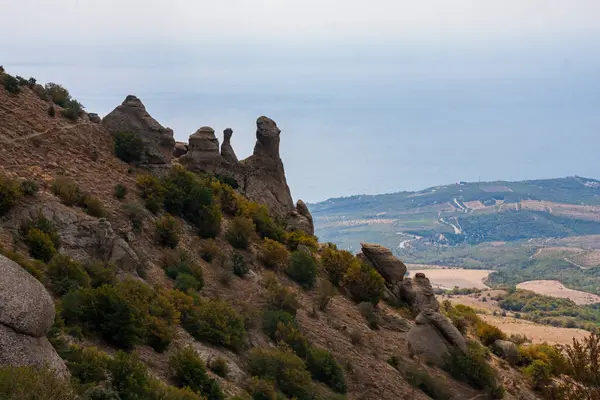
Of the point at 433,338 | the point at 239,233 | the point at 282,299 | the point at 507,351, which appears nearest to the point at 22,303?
the point at 282,299

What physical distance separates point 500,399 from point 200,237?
13.0 metres

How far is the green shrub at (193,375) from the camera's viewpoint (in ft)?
51.0

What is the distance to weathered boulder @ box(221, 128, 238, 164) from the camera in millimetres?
32531

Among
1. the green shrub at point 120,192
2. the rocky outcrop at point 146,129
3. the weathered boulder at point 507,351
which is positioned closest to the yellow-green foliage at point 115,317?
the green shrub at point 120,192

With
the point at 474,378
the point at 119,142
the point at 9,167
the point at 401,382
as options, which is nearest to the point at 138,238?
the point at 9,167

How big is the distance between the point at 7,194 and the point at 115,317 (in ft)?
20.5

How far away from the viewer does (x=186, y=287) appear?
21.1 meters

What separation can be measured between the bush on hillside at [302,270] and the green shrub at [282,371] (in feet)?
25.4

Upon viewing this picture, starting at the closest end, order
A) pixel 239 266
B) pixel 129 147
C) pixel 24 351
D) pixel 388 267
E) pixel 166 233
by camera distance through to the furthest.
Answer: pixel 24 351, pixel 166 233, pixel 239 266, pixel 129 147, pixel 388 267

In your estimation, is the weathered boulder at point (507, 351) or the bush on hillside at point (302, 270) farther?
the weathered boulder at point (507, 351)

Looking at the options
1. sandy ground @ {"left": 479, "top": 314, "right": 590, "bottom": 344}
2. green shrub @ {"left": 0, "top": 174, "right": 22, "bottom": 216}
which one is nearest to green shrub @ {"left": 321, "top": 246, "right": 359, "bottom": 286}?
green shrub @ {"left": 0, "top": 174, "right": 22, "bottom": 216}

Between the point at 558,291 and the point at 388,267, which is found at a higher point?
the point at 388,267

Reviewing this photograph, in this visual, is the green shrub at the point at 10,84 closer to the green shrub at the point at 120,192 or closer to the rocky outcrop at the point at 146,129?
the rocky outcrop at the point at 146,129

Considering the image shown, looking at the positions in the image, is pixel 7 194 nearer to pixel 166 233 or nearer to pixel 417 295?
pixel 166 233
